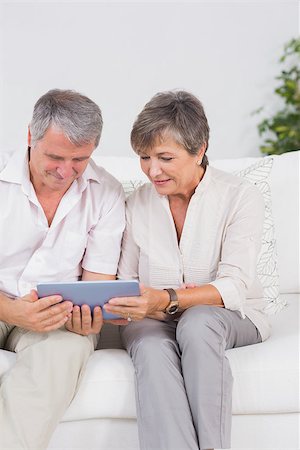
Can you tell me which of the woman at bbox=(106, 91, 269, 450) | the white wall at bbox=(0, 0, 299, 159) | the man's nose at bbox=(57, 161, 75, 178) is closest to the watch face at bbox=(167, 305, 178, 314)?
the woman at bbox=(106, 91, 269, 450)

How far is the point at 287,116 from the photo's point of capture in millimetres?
3914

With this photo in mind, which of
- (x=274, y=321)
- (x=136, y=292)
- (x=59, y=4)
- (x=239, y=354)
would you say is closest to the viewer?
(x=136, y=292)

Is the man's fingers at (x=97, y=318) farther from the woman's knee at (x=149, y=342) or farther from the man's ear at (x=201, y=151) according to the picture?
the man's ear at (x=201, y=151)

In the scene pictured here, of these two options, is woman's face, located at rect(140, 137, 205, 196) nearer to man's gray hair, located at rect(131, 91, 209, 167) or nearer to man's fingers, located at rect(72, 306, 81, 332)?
man's gray hair, located at rect(131, 91, 209, 167)

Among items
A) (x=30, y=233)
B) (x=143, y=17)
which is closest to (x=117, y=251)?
(x=30, y=233)

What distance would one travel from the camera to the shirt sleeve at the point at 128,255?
2.27 metres

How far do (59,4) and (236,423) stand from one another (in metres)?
2.33

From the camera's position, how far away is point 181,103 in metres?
2.16

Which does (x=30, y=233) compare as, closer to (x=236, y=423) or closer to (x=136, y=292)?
(x=136, y=292)

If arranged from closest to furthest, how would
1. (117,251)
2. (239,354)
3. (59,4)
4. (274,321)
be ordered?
(239,354), (117,251), (274,321), (59,4)

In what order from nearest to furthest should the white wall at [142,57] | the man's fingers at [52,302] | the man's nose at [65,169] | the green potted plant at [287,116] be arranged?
1. the man's fingers at [52,302]
2. the man's nose at [65,169]
3. the white wall at [142,57]
4. the green potted plant at [287,116]

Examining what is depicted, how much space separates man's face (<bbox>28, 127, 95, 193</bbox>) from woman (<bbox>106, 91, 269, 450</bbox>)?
0.61 feet

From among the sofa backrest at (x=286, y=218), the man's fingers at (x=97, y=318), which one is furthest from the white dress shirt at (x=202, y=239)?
the sofa backrest at (x=286, y=218)

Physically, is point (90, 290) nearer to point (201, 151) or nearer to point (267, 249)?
point (201, 151)
